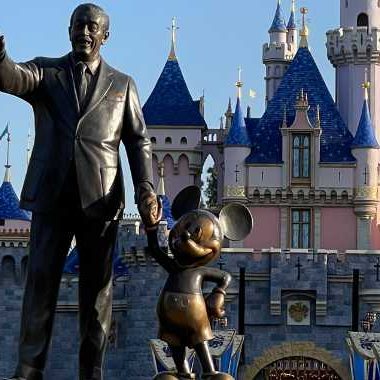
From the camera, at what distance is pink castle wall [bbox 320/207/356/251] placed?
4906cm

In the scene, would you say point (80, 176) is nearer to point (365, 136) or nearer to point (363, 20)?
point (365, 136)

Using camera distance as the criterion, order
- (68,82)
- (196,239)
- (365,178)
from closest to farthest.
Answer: (68,82)
(196,239)
(365,178)

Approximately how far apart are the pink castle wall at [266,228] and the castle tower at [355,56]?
354cm

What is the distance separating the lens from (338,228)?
4925 cm

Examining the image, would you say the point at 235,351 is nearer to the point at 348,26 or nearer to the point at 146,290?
the point at 146,290

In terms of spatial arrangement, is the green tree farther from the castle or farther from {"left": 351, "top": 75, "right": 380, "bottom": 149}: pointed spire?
{"left": 351, "top": 75, "right": 380, "bottom": 149}: pointed spire

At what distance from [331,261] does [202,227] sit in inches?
1402

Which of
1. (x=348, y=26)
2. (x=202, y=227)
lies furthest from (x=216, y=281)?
(x=348, y=26)

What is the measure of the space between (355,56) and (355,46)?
0.92ft

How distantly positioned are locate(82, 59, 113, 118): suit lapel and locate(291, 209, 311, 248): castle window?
40.0 m

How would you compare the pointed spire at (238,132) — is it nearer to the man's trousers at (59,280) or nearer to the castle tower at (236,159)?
the castle tower at (236,159)

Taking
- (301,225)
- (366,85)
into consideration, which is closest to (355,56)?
(366,85)

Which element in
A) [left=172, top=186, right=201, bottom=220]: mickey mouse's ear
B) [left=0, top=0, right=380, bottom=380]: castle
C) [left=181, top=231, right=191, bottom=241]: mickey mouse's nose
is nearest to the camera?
[left=181, top=231, right=191, bottom=241]: mickey mouse's nose

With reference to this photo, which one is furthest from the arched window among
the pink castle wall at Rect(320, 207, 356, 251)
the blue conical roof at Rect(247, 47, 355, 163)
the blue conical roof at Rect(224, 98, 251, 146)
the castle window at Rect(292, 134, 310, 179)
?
the pink castle wall at Rect(320, 207, 356, 251)
